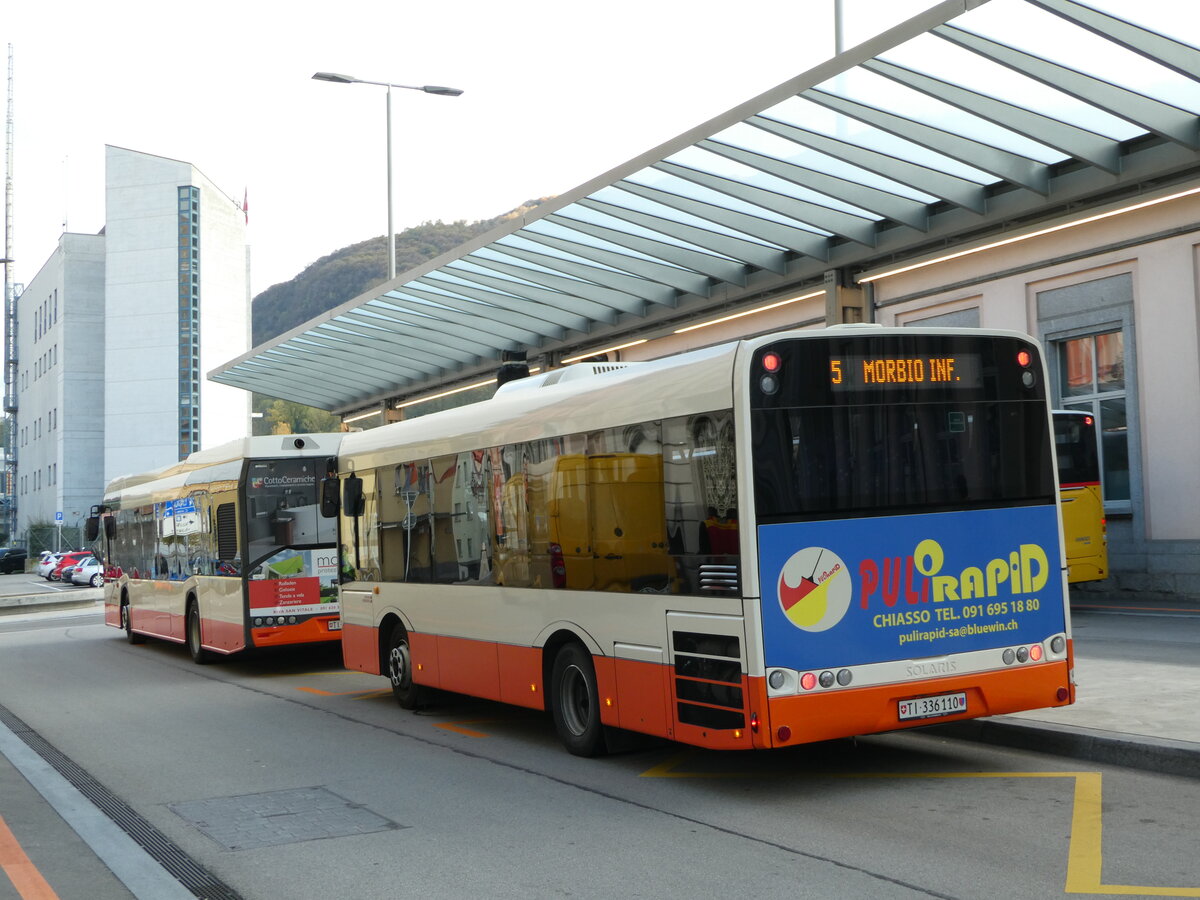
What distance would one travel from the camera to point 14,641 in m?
24.0

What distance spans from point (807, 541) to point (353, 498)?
22.3ft

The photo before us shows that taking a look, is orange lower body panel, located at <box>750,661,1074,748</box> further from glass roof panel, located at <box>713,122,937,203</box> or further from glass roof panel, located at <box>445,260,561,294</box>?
glass roof panel, located at <box>445,260,561,294</box>

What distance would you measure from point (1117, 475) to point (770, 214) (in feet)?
23.5

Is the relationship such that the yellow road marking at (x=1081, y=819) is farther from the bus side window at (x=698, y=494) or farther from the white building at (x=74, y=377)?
the white building at (x=74, y=377)

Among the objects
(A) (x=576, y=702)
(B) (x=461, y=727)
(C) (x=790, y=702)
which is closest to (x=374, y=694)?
(B) (x=461, y=727)

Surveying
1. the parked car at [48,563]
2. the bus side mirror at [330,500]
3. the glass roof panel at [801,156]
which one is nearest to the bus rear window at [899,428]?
the bus side mirror at [330,500]

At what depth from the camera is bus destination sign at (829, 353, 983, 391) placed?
7691mm

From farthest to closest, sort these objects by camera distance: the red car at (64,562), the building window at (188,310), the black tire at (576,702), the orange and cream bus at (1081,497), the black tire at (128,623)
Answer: the building window at (188,310), the red car at (64,562), the black tire at (128,623), the orange and cream bus at (1081,497), the black tire at (576,702)

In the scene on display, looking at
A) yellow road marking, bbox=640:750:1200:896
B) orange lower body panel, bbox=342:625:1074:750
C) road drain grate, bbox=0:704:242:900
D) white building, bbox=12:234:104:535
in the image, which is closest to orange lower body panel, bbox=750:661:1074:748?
orange lower body panel, bbox=342:625:1074:750

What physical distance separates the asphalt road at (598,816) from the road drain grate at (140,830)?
0.05 metres

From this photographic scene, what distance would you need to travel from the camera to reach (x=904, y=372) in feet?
25.7

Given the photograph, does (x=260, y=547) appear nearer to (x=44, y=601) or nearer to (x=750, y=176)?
(x=750, y=176)

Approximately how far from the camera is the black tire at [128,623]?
22.8 m

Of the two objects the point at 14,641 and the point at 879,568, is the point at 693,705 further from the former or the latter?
the point at 14,641
